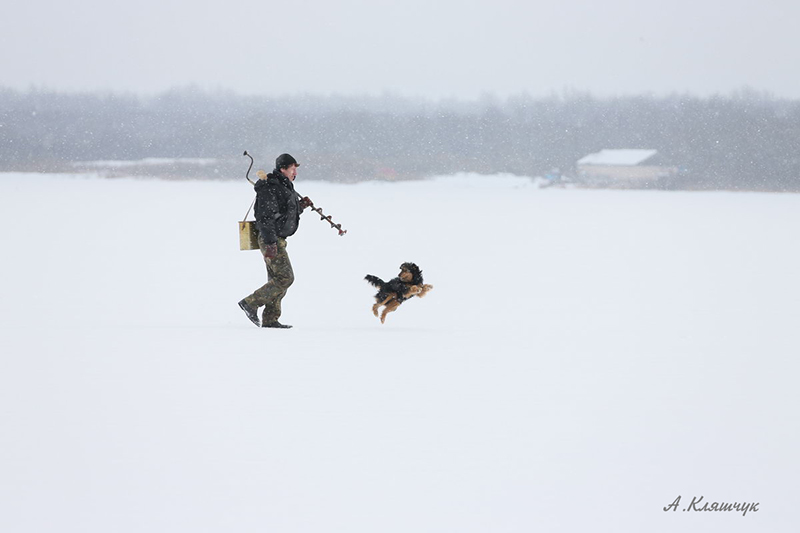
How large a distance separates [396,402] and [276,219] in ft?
10.3

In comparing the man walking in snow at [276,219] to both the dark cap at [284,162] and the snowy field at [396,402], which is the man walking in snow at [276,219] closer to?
the dark cap at [284,162]

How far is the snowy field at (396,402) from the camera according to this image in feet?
15.3

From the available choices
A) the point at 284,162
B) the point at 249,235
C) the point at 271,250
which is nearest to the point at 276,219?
the point at 271,250

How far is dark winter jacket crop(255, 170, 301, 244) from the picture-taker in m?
8.93

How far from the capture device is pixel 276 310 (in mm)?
9469

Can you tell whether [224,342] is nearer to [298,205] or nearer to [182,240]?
[298,205]

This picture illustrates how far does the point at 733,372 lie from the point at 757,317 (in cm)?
344

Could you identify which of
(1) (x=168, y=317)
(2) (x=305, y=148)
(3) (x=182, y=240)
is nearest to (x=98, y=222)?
(3) (x=182, y=240)

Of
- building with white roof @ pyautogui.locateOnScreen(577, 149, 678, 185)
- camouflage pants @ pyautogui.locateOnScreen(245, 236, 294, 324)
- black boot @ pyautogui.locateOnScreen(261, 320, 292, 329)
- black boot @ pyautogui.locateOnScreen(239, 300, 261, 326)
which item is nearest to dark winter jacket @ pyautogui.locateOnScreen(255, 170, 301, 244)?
camouflage pants @ pyautogui.locateOnScreen(245, 236, 294, 324)

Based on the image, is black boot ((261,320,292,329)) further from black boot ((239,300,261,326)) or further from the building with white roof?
the building with white roof

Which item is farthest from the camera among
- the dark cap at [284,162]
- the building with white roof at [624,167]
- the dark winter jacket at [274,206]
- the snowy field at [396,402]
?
the building with white roof at [624,167]

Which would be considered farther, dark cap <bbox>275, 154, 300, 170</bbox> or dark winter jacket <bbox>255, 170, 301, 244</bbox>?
dark cap <bbox>275, 154, 300, 170</bbox>

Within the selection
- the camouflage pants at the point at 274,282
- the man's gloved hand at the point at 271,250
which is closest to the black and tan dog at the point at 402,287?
the camouflage pants at the point at 274,282

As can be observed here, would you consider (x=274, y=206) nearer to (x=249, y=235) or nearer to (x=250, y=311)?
(x=249, y=235)
